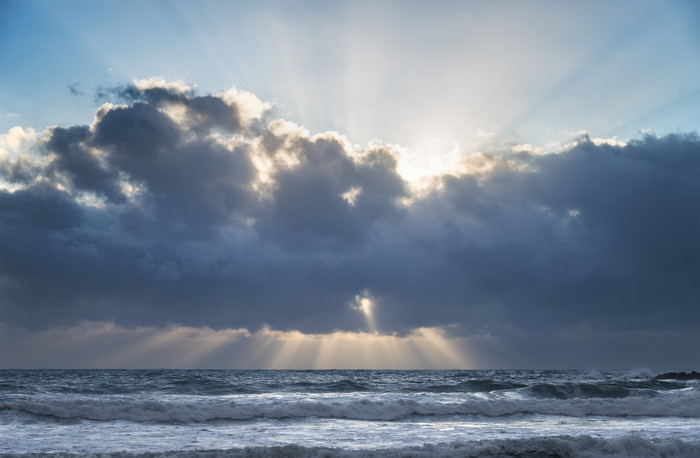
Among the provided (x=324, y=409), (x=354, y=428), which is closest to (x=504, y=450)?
(x=354, y=428)

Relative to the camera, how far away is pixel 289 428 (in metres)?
19.8

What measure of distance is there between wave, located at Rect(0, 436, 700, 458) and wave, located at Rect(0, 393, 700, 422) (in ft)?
28.9

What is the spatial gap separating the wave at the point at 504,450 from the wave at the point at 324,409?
28.9 feet

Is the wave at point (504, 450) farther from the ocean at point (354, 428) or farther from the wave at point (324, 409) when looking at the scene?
the wave at point (324, 409)

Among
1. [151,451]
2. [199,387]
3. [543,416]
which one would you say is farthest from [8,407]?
[543,416]

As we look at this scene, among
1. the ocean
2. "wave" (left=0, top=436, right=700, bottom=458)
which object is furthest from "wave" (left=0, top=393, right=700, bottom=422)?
"wave" (left=0, top=436, right=700, bottom=458)

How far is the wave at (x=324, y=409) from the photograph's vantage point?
22.0 meters

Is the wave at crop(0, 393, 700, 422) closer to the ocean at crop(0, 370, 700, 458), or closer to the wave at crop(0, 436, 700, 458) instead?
the ocean at crop(0, 370, 700, 458)

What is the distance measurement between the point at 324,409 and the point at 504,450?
38.8ft

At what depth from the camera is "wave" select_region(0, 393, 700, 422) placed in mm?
22016

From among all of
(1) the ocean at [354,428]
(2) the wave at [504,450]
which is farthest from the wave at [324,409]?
(2) the wave at [504,450]

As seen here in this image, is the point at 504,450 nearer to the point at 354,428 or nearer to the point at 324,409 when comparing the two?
the point at 354,428

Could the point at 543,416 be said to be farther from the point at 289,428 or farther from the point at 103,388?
the point at 103,388

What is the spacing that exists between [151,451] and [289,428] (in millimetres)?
6929
